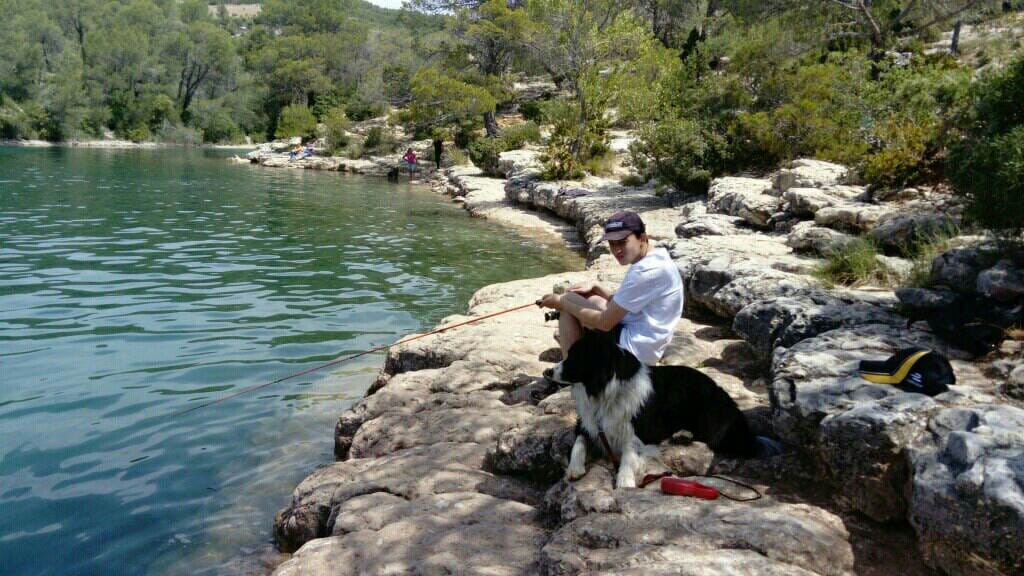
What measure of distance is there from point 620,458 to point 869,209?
21.4 ft

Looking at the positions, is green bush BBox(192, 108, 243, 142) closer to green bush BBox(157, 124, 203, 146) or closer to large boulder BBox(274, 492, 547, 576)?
green bush BBox(157, 124, 203, 146)

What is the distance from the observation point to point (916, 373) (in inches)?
138

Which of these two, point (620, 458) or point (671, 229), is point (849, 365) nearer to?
point (620, 458)

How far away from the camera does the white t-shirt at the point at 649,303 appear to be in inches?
170

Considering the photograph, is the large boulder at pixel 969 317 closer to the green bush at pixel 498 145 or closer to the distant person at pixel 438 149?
the green bush at pixel 498 145

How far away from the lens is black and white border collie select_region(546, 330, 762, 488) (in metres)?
3.86

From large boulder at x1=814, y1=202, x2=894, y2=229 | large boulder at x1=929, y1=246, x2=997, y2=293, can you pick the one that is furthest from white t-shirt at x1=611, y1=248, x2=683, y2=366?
large boulder at x1=814, y1=202, x2=894, y2=229

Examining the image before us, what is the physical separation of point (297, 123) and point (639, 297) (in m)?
55.0

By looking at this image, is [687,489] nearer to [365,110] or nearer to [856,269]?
[856,269]

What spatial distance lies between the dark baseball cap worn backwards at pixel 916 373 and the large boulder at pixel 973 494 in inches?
13.3

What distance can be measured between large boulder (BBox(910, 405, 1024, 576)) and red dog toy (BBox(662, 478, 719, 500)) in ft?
2.88

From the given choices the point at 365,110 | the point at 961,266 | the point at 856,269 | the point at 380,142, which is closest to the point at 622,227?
the point at 961,266

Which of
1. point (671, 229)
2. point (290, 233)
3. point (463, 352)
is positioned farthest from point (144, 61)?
point (463, 352)

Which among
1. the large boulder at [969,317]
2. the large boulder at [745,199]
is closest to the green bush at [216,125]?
the large boulder at [745,199]
